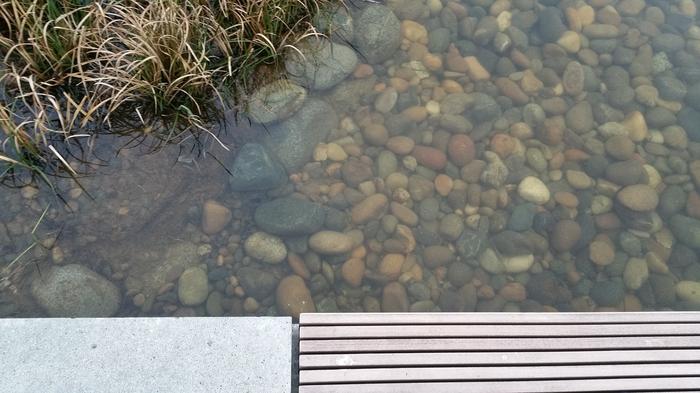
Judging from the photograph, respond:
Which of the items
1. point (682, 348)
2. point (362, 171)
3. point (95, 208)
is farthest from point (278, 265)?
point (682, 348)

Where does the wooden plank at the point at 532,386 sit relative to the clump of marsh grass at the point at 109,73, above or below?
below

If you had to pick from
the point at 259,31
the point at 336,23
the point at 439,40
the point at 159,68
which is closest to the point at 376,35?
the point at 336,23

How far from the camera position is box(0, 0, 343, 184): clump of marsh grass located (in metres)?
2.86

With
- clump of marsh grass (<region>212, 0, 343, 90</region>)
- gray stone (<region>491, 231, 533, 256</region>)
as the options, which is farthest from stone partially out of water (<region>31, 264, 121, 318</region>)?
gray stone (<region>491, 231, 533, 256</region>)

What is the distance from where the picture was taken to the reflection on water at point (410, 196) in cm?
275

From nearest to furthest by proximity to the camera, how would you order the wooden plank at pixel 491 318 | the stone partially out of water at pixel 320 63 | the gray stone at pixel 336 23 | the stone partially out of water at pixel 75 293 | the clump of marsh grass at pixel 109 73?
the wooden plank at pixel 491 318
the stone partially out of water at pixel 75 293
the clump of marsh grass at pixel 109 73
the stone partially out of water at pixel 320 63
the gray stone at pixel 336 23

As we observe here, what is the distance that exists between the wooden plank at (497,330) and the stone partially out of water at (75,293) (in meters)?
1.01

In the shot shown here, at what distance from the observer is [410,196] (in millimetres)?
3096

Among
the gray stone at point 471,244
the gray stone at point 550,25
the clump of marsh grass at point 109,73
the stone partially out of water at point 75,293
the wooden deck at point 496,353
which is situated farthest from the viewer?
the gray stone at point 550,25

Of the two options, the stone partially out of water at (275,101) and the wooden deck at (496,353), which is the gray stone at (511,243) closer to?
the wooden deck at (496,353)

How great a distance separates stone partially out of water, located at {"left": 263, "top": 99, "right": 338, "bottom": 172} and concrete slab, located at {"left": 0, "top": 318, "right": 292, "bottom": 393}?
1124 mm

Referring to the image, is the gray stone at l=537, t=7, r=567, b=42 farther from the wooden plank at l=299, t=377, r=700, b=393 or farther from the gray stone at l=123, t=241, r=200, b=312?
the gray stone at l=123, t=241, r=200, b=312

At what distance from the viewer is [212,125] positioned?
3119mm

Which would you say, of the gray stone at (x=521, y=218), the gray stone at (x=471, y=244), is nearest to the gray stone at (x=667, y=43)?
the gray stone at (x=521, y=218)
